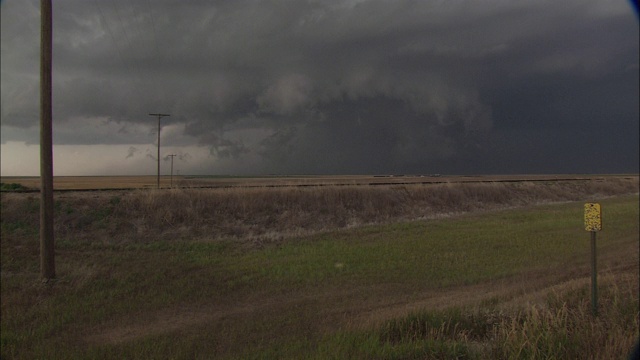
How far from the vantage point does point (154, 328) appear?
31.0 ft

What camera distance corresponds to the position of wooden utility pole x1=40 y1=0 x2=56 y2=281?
1421 centimetres

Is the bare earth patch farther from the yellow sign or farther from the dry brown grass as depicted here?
the dry brown grass

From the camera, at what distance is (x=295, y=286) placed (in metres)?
12.6

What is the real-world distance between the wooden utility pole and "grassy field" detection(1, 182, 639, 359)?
1.03 m

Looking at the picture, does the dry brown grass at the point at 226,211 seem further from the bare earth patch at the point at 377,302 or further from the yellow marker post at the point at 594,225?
the yellow marker post at the point at 594,225

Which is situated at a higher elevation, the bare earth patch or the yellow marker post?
the yellow marker post

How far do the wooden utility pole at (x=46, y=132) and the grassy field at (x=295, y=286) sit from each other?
103 cm

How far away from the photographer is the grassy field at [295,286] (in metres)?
6.78

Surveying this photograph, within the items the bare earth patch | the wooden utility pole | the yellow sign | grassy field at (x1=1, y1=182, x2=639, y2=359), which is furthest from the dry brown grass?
the yellow sign

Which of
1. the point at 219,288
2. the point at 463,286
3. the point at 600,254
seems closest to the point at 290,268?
the point at 219,288

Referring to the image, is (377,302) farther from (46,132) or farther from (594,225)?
(46,132)

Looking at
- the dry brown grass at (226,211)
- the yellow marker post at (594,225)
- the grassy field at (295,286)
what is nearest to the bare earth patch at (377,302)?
the grassy field at (295,286)

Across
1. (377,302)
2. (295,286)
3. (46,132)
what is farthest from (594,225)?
(46,132)

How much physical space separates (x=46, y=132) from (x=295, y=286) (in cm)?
1004
